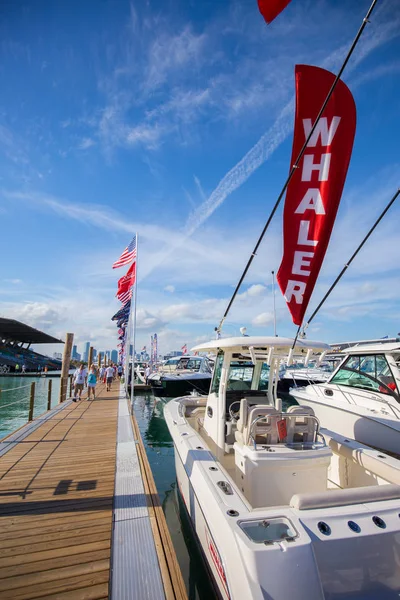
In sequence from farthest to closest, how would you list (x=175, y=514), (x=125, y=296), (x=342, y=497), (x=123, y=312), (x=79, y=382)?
(x=123, y=312) < (x=125, y=296) < (x=79, y=382) < (x=175, y=514) < (x=342, y=497)

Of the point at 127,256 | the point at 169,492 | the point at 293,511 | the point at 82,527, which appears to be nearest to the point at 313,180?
the point at 293,511

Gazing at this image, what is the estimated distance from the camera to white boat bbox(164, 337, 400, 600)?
225 centimetres

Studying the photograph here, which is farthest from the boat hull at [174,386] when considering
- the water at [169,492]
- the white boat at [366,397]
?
the white boat at [366,397]

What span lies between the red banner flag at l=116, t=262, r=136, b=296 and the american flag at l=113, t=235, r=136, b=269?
326 millimetres

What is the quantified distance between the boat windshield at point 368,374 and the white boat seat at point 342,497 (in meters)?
5.69

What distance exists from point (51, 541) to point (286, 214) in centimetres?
504

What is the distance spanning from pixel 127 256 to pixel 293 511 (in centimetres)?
1332

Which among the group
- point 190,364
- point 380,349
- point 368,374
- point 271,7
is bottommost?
point 368,374

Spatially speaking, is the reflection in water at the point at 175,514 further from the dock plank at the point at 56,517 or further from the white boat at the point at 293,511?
the dock plank at the point at 56,517

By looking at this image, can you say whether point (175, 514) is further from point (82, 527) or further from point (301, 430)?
point (301, 430)

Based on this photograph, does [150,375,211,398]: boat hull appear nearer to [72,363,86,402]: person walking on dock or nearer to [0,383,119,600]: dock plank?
[72,363,86,402]: person walking on dock

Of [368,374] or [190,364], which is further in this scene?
[190,364]

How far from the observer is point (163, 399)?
20953mm

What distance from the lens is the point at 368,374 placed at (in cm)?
886
